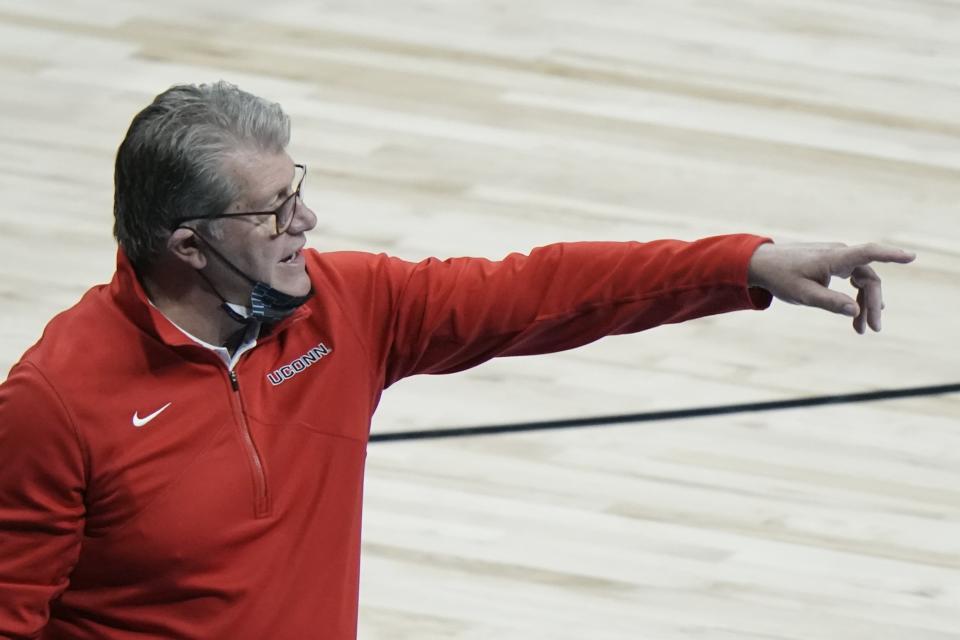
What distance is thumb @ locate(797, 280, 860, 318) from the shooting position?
4.74ft

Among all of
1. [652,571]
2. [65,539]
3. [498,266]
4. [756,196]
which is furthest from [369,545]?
[756,196]

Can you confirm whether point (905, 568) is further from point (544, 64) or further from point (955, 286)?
point (544, 64)

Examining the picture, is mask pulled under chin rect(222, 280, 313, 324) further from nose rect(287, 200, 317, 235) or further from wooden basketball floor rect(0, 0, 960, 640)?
wooden basketball floor rect(0, 0, 960, 640)

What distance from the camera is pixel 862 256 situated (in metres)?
1.46

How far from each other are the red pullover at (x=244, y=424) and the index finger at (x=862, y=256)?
10 centimetres

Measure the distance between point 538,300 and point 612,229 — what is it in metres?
1.70

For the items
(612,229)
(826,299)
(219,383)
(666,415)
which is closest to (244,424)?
(219,383)

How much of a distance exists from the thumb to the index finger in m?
0.02

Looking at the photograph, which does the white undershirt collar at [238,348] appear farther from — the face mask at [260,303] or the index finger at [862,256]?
the index finger at [862,256]

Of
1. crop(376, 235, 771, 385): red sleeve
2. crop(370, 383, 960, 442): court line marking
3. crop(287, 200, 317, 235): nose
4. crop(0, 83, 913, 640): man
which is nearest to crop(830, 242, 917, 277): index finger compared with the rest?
crop(0, 83, 913, 640): man

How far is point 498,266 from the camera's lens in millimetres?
1692

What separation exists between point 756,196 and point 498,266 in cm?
187

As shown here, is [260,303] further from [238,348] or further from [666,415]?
[666,415]

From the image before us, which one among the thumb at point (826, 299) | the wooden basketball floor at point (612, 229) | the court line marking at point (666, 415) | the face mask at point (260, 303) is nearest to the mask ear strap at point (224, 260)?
the face mask at point (260, 303)
